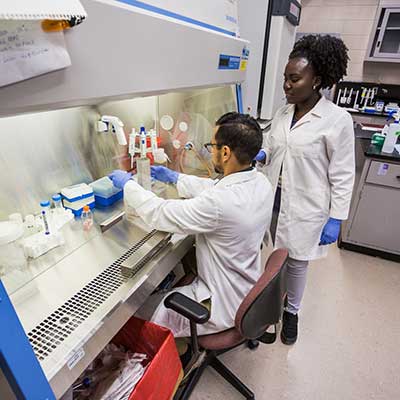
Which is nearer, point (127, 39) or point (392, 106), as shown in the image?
point (127, 39)

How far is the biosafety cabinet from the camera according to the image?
67cm

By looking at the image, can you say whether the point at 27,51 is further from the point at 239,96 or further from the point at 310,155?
the point at 239,96

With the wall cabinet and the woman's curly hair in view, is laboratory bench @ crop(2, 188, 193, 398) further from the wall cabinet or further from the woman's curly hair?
the wall cabinet

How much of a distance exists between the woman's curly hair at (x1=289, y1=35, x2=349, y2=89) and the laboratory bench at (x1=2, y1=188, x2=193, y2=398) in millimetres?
1015

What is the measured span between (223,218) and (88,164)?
70 cm

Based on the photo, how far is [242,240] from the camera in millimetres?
1145

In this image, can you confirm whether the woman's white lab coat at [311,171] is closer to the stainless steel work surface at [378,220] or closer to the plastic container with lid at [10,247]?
the stainless steel work surface at [378,220]

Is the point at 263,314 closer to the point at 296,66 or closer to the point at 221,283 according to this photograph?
the point at 221,283

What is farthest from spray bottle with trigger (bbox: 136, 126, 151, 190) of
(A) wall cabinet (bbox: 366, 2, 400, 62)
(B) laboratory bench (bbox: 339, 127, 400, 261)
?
(A) wall cabinet (bbox: 366, 2, 400, 62)

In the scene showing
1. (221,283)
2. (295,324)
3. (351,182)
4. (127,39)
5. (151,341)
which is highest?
(127,39)

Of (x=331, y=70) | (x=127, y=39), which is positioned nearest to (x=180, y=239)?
(x=127, y=39)

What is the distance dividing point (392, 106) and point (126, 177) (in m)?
5.03

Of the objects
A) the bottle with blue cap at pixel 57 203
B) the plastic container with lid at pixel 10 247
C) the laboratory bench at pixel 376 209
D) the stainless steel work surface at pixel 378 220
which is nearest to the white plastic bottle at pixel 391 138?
the laboratory bench at pixel 376 209

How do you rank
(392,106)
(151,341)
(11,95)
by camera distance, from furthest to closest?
(392,106)
(151,341)
(11,95)
